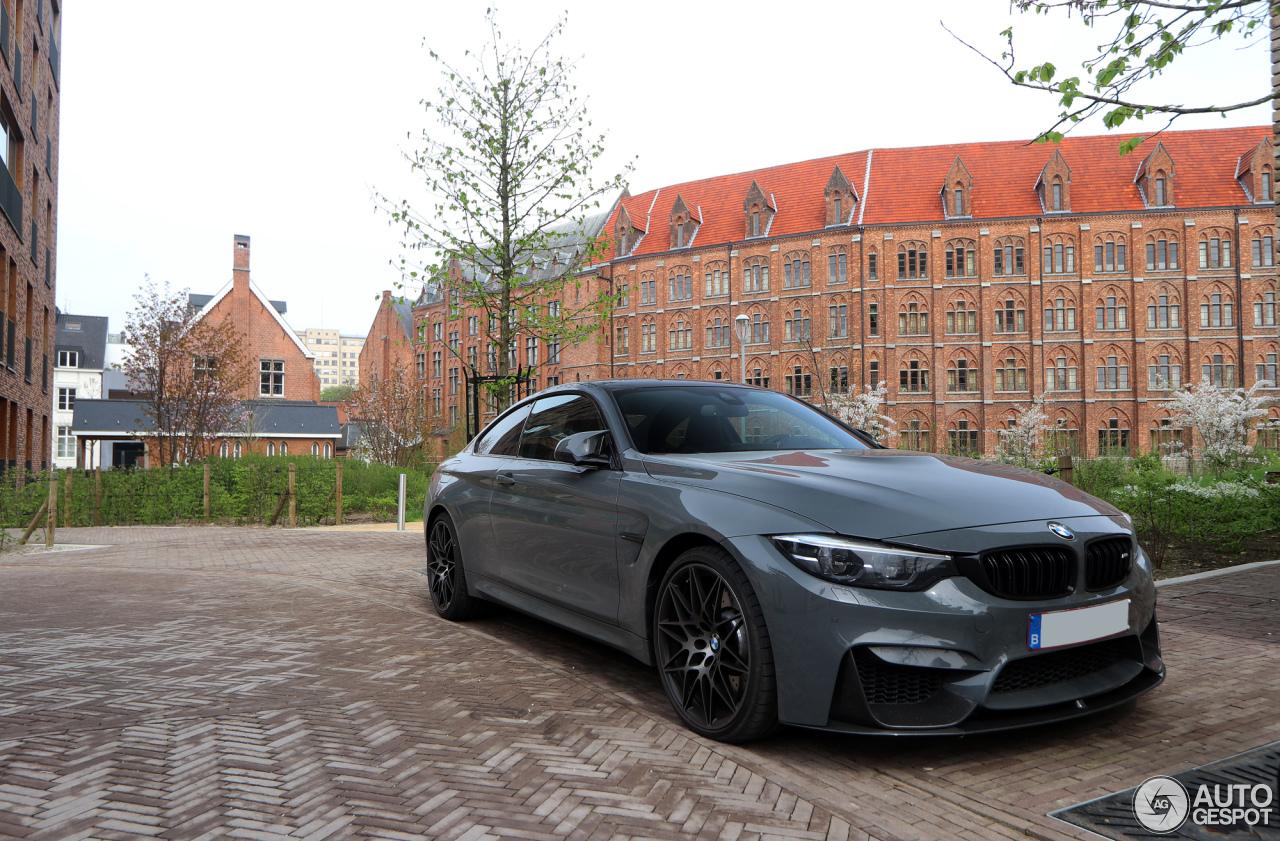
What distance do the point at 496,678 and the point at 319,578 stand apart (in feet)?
16.1

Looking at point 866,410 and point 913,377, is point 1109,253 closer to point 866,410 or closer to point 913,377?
point 913,377

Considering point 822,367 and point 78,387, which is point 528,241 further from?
point 78,387

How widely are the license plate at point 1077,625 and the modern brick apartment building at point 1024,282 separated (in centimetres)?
4827

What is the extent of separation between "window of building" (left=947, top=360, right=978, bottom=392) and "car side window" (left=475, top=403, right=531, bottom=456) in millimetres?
51031

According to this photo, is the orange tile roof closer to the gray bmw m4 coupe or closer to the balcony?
the balcony

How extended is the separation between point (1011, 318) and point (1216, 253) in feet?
40.3

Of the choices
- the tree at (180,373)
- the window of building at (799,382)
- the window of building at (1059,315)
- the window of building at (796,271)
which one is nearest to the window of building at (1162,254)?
the window of building at (1059,315)

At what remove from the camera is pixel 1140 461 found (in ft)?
37.0

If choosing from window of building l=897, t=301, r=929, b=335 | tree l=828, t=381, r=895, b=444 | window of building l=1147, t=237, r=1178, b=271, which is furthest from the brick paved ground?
window of building l=1147, t=237, r=1178, b=271

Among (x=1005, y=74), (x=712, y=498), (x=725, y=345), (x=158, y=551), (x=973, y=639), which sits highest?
(x=725, y=345)

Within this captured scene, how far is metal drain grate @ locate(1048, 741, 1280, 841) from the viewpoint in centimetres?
253

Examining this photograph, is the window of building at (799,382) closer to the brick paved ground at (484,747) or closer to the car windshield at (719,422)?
the brick paved ground at (484,747)

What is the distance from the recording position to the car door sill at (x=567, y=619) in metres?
3.90

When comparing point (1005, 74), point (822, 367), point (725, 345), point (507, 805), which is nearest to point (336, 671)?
point (507, 805)
